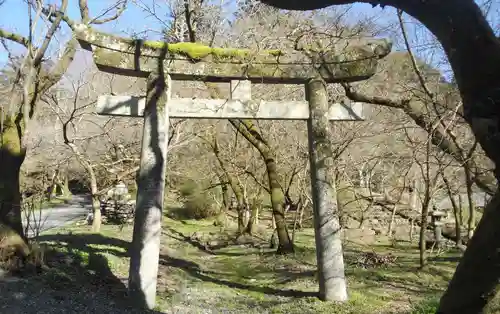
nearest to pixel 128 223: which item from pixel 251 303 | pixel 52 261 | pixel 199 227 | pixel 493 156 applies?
pixel 199 227

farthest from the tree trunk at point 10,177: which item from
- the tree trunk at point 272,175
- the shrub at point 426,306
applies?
the shrub at point 426,306

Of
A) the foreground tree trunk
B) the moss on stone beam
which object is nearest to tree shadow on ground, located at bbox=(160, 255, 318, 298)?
the moss on stone beam

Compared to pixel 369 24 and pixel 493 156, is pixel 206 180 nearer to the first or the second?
pixel 369 24

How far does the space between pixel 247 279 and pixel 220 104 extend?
3.76m

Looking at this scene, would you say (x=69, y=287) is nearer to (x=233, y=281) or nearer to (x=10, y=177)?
(x=10, y=177)

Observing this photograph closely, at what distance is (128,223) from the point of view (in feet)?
53.6

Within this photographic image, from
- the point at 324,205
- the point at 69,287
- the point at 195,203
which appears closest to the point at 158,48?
the point at 324,205

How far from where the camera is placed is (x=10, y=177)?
257 inches

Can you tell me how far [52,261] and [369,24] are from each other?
6642 mm

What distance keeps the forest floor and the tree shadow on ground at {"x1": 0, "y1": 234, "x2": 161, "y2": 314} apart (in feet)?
0.04

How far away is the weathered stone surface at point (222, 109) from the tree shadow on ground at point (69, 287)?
8.46 ft

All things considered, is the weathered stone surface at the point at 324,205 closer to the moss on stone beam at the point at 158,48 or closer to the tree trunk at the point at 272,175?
the moss on stone beam at the point at 158,48

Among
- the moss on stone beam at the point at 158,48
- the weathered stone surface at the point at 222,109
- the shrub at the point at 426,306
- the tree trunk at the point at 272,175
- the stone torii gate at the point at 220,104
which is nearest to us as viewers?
the shrub at the point at 426,306

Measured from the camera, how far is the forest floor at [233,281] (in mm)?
6234
